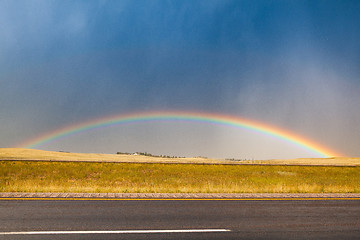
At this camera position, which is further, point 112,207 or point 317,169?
point 317,169

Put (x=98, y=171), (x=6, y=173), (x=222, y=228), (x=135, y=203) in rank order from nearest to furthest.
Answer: (x=222, y=228) → (x=135, y=203) → (x=6, y=173) → (x=98, y=171)

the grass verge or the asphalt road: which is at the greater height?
the grass verge

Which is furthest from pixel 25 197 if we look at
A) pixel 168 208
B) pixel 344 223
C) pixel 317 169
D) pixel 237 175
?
pixel 317 169

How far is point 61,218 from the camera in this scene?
30.1 ft

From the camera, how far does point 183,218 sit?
9539 mm

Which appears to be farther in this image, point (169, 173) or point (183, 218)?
point (169, 173)

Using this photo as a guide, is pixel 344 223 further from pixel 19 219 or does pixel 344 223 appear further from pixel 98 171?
pixel 98 171

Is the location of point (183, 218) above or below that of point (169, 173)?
below

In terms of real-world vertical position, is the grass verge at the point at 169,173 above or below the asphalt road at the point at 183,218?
above

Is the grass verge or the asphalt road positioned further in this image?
the grass verge

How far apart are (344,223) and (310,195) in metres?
5.60

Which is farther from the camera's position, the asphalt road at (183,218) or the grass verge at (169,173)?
the grass verge at (169,173)

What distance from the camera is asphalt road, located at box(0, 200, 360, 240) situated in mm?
7883

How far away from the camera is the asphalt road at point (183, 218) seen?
7883 millimetres
